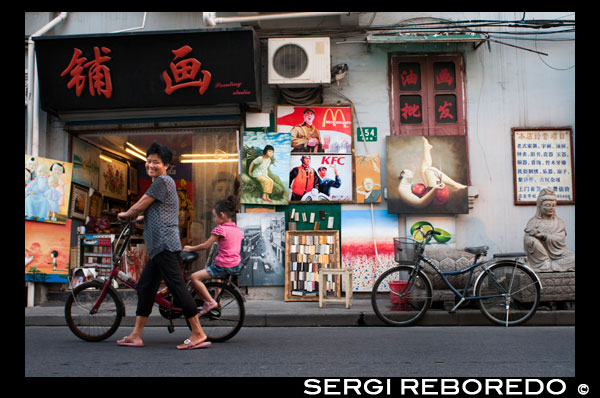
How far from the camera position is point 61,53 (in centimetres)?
963

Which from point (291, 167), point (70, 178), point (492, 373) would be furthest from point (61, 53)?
point (492, 373)

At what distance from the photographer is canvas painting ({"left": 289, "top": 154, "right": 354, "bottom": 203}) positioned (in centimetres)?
983

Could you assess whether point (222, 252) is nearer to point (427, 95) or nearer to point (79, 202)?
point (79, 202)

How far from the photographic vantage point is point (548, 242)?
8055 mm

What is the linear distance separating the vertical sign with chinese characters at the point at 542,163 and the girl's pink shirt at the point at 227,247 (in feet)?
19.9

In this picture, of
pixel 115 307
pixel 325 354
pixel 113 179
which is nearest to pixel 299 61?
pixel 113 179

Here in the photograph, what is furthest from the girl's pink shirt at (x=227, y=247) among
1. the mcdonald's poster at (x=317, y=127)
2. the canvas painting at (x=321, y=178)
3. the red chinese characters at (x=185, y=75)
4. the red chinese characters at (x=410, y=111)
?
the red chinese characters at (x=410, y=111)

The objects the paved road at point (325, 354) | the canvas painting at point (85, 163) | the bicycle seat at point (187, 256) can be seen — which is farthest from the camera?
the canvas painting at point (85, 163)

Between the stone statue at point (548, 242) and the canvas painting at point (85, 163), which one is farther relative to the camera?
the canvas painting at point (85, 163)

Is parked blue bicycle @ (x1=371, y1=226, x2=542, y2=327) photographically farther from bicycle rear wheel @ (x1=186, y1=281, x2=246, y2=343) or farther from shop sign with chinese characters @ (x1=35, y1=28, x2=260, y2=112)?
shop sign with chinese characters @ (x1=35, y1=28, x2=260, y2=112)

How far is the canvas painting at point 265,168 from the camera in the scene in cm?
980

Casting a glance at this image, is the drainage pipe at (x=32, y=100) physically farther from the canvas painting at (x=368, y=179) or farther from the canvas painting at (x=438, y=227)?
the canvas painting at (x=438, y=227)

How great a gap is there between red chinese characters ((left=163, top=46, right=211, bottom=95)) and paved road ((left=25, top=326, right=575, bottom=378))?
4.50 meters
